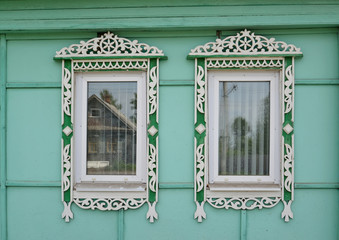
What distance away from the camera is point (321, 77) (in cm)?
285

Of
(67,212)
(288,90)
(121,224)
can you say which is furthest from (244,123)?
(67,212)

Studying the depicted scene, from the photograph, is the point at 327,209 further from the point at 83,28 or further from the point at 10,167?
the point at 10,167

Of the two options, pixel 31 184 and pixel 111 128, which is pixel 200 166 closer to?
pixel 111 128

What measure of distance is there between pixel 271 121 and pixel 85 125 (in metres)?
2.03

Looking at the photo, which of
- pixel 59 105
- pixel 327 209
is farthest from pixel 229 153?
pixel 59 105

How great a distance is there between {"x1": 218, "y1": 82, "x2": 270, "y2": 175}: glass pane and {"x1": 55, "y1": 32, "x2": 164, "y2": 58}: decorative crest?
891 mm

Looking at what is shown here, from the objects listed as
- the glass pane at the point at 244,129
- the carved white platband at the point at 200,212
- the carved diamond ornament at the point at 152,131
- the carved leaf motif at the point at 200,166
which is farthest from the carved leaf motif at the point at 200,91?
Result: the carved white platband at the point at 200,212

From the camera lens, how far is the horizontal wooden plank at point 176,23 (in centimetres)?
276

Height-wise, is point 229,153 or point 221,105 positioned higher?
point 221,105

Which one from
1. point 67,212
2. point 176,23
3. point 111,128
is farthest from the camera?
point 111,128

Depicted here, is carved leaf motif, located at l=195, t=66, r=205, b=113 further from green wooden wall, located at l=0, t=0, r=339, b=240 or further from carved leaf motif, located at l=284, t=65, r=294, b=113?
carved leaf motif, located at l=284, t=65, r=294, b=113

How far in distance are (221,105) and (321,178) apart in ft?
4.24

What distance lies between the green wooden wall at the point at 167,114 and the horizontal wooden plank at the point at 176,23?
0.03ft

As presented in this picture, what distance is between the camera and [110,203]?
2873 mm
